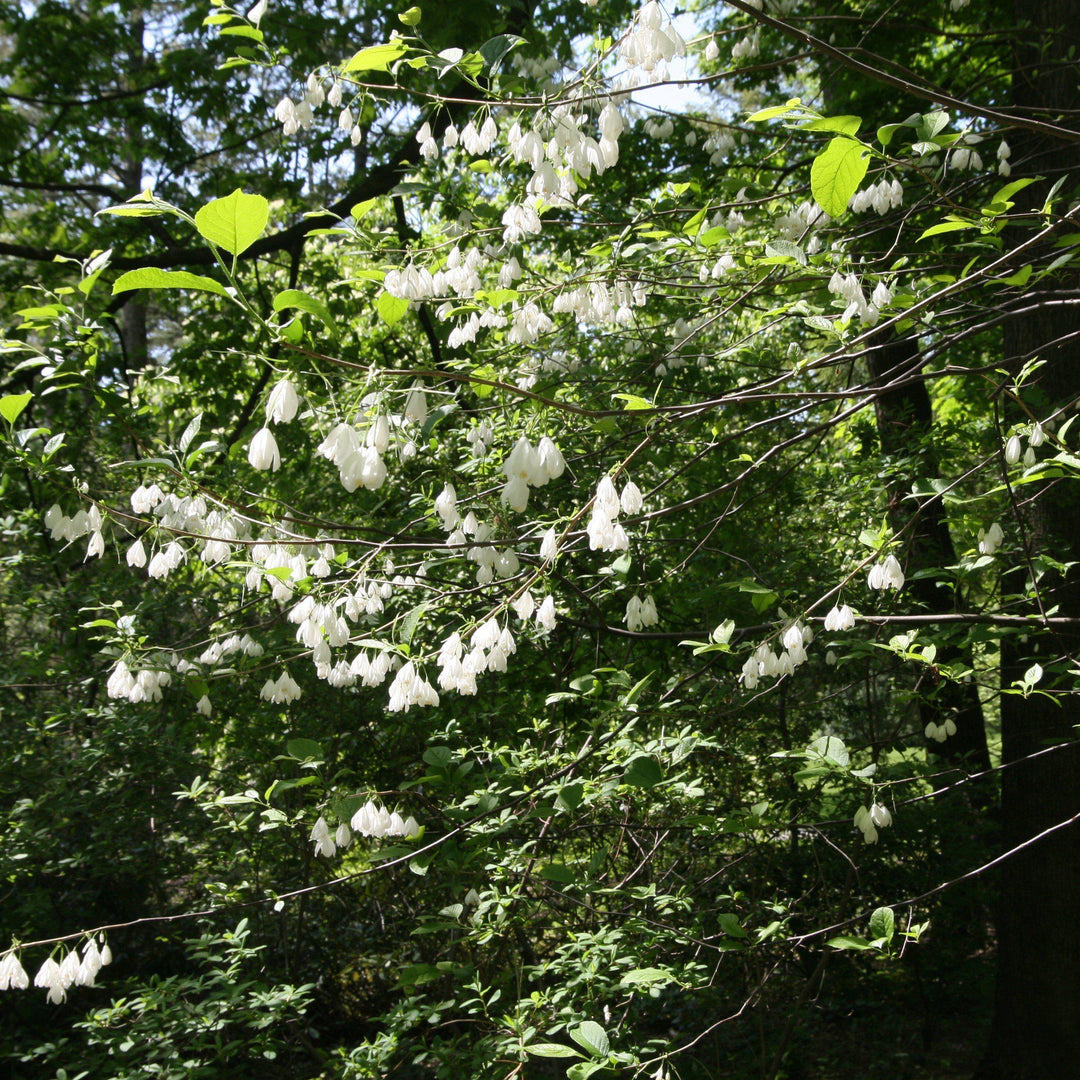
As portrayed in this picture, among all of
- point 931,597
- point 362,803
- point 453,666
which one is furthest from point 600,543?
point 931,597

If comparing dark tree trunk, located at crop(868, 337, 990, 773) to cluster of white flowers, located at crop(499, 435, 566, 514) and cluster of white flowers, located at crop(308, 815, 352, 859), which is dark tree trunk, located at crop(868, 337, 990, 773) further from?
cluster of white flowers, located at crop(308, 815, 352, 859)

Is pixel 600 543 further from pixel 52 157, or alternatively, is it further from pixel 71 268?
pixel 52 157

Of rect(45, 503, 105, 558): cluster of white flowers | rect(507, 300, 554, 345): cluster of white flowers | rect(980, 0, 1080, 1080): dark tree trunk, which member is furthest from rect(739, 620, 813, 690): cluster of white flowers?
rect(980, 0, 1080, 1080): dark tree trunk

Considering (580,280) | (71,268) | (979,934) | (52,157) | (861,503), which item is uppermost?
(52,157)

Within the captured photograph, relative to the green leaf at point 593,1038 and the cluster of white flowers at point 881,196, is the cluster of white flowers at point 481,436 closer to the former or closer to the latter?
the cluster of white flowers at point 881,196

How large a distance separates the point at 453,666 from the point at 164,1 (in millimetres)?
8417

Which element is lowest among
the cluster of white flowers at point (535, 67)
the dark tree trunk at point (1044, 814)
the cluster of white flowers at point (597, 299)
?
the dark tree trunk at point (1044, 814)

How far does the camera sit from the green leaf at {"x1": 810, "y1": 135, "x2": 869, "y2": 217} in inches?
59.2

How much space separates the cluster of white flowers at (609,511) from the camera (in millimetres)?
1801

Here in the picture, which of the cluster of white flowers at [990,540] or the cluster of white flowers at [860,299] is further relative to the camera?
the cluster of white flowers at [990,540]

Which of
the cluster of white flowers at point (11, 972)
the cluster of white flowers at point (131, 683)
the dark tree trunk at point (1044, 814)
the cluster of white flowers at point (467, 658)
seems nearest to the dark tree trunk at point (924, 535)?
the dark tree trunk at point (1044, 814)

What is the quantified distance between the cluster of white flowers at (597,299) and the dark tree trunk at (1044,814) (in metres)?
2.51

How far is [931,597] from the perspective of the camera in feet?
19.0

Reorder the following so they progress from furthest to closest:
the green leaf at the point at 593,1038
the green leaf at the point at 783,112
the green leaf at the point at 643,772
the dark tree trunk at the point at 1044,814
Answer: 1. the dark tree trunk at the point at 1044,814
2. the green leaf at the point at 643,772
3. the green leaf at the point at 593,1038
4. the green leaf at the point at 783,112
